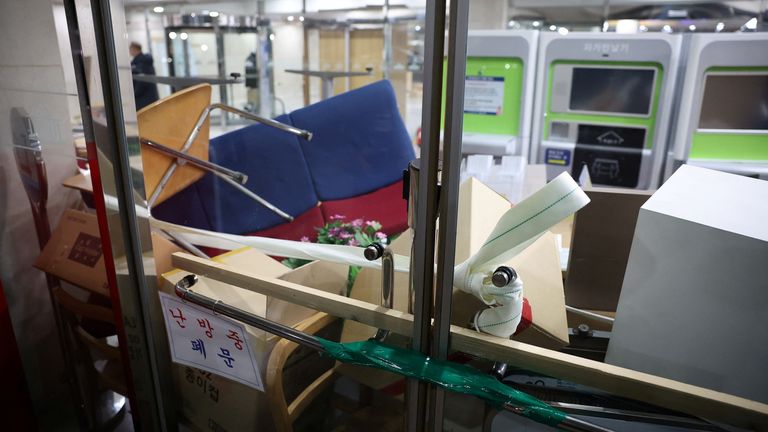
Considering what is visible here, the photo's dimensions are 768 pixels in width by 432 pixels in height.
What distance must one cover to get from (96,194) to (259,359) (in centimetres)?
60

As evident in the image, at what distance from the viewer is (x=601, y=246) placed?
3.74ft

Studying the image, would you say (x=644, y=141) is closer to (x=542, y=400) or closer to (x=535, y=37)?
(x=535, y=37)

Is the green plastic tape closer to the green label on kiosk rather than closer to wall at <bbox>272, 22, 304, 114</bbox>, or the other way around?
the green label on kiosk

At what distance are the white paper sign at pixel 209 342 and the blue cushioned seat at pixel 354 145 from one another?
1.07m

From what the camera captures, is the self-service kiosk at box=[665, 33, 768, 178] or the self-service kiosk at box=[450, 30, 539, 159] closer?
the self-service kiosk at box=[665, 33, 768, 178]

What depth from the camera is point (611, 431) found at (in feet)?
2.48

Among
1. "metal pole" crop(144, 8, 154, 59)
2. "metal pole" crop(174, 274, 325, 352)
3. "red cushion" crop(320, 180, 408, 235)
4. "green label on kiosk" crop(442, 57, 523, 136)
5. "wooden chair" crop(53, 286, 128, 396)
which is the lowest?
"wooden chair" crop(53, 286, 128, 396)

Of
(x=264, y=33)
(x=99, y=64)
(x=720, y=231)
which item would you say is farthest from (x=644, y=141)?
(x=264, y=33)

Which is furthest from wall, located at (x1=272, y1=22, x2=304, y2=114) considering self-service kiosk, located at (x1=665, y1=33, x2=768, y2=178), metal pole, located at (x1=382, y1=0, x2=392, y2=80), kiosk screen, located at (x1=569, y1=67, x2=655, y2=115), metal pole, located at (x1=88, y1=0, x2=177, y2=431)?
metal pole, located at (x1=88, y1=0, x2=177, y2=431)

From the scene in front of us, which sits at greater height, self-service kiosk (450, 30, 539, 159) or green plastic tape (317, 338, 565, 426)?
self-service kiosk (450, 30, 539, 159)

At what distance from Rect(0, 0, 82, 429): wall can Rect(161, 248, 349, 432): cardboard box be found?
0.79 m

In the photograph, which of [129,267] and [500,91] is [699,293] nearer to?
[129,267]

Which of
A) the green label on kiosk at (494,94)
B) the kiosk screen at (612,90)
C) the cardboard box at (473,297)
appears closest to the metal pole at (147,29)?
the green label on kiosk at (494,94)

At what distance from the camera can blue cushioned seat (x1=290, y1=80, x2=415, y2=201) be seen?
7.16 feet
